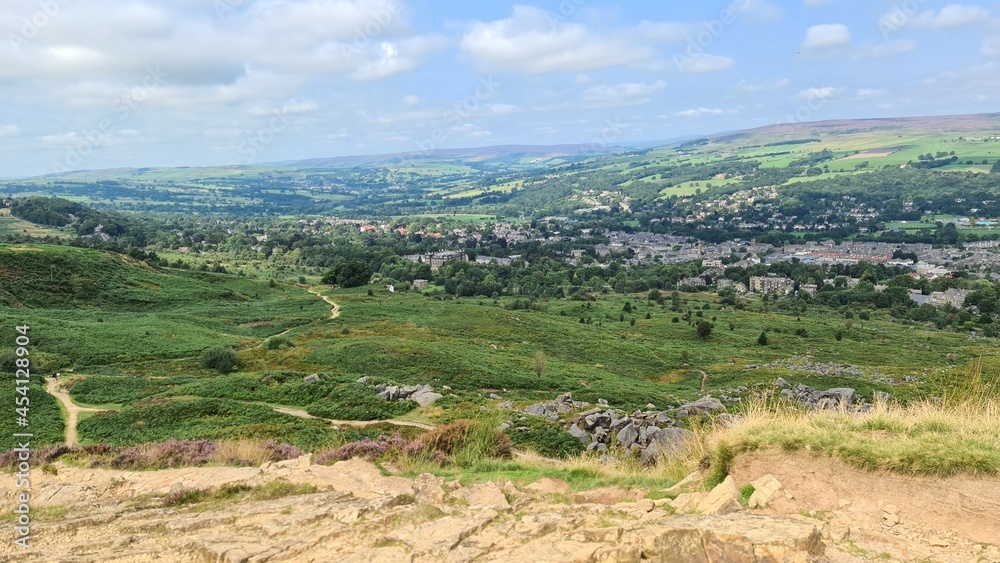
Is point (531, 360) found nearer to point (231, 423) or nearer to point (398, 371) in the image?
point (398, 371)

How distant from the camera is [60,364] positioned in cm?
3080

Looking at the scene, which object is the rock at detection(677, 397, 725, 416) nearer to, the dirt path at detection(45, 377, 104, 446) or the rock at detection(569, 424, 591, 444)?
the rock at detection(569, 424, 591, 444)

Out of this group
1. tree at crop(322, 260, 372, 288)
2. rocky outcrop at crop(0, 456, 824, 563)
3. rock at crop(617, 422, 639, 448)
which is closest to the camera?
rocky outcrop at crop(0, 456, 824, 563)

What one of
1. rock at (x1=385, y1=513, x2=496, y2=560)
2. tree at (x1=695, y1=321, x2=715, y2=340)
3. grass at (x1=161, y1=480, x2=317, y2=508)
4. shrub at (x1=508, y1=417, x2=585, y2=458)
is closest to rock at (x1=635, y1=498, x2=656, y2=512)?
rock at (x1=385, y1=513, x2=496, y2=560)

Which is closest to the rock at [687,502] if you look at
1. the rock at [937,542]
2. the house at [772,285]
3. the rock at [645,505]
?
the rock at [645,505]

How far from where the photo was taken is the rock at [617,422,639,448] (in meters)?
18.3

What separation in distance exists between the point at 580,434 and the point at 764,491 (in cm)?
1042

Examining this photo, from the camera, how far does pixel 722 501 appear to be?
333 inches

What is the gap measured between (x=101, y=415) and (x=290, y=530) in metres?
18.7

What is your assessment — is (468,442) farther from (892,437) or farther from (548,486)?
(892,437)

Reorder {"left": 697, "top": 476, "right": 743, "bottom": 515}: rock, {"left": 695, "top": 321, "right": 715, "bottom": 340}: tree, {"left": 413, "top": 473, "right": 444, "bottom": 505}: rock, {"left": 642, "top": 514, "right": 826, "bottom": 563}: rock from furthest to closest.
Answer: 1. {"left": 695, "top": 321, "right": 715, "bottom": 340}: tree
2. {"left": 413, "top": 473, "right": 444, "bottom": 505}: rock
3. {"left": 697, "top": 476, "right": 743, "bottom": 515}: rock
4. {"left": 642, "top": 514, "right": 826, "bottom": 563}: rock

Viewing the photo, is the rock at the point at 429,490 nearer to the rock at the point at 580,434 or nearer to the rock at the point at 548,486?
the rock at the point at 548,486

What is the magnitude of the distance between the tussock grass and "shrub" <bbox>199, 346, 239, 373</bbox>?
29514mm

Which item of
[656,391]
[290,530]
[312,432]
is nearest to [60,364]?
[312,432]
